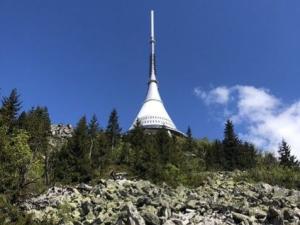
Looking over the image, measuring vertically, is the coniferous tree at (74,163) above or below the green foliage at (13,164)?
above

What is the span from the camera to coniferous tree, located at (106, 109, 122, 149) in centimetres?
6062

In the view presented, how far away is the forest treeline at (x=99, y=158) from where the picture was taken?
30.4 meters

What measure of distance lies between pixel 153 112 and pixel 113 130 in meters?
31.6

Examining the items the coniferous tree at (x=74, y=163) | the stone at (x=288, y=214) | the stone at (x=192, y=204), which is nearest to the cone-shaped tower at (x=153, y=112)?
the coniferous tree at (x=74, y=163)

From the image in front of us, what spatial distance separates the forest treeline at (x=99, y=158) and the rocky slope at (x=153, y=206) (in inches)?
104

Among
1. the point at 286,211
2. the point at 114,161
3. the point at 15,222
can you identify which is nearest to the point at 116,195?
the point at 15,222

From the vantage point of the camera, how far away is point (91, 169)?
41594 mm

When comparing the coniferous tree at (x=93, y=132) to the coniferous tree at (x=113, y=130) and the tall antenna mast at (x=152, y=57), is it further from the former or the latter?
the tall antenna mast at (x=152, y=57)

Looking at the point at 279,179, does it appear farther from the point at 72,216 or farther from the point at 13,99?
the point at 13,99

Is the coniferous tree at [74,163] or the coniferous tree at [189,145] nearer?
A: the coniferous tree at [74,163]

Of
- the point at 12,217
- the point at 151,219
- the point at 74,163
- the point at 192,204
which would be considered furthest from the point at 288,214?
the point at 74,163

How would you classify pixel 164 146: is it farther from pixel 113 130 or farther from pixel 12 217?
pixel 12 217

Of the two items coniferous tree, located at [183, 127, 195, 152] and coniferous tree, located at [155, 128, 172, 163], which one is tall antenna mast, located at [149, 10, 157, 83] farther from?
coniferous tree, located at [155, 128, 172, 163]

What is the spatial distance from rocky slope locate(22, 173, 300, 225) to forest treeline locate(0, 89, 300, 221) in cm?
264
